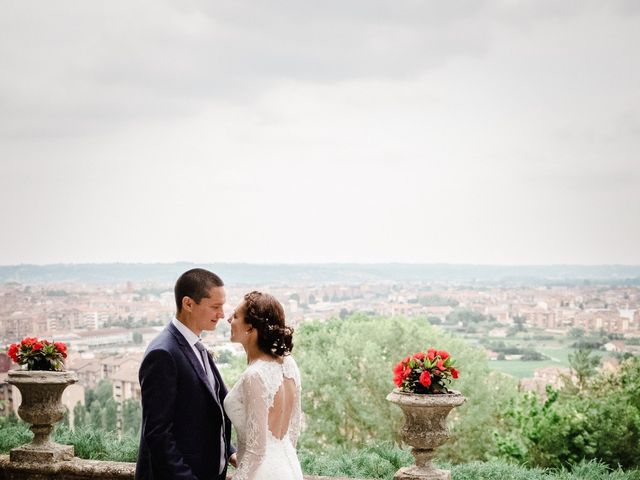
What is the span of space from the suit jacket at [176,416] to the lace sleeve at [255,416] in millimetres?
175

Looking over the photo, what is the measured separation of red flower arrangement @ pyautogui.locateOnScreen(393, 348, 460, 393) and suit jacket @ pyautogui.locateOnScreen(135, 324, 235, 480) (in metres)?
1.92

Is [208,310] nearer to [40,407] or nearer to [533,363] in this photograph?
[40,407]

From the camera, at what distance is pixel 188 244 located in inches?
971

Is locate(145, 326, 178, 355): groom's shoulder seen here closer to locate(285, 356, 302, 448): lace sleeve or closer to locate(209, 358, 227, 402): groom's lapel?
locate(209, 358, 227, 402): groom's lapel

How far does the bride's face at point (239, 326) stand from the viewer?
3086mm

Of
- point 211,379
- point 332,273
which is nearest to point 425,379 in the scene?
point 211,379

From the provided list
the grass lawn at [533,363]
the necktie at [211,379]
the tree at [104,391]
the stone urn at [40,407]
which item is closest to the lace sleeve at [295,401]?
the necktie at [211,379]

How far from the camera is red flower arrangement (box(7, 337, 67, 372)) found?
18.9 ft

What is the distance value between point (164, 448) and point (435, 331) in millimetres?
14460

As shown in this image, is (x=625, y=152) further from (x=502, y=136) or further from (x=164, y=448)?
(x=164, y=448)

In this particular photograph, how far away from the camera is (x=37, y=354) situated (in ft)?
18.9

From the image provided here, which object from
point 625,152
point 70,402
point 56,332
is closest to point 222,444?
point 70,402

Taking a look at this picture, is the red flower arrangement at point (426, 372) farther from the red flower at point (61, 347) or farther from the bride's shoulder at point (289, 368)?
the red flower at point (61, 347)

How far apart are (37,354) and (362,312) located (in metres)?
15.2
